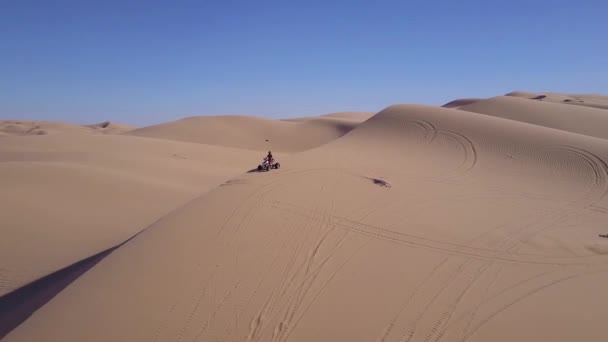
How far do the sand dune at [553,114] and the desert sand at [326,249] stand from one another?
11.8 meters

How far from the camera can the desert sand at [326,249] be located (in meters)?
4.03

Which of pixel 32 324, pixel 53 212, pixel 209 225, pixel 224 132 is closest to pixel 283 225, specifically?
pixel 209 225

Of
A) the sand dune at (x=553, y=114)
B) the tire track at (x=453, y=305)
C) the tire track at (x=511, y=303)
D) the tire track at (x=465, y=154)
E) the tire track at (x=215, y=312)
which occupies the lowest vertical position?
the tire track at (x=511, y=303)

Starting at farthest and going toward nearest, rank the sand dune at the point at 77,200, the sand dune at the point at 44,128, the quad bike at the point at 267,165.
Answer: the sand dune at the point at 44,128
the quad bike at the point at 267,165
the sand dune at the point at 77,200

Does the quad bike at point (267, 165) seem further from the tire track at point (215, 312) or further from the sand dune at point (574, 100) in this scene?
the sand dune at point (574, 100)

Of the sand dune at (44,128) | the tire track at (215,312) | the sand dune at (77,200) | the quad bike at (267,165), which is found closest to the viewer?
the tire track at (215,312)

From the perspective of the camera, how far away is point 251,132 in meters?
40.6

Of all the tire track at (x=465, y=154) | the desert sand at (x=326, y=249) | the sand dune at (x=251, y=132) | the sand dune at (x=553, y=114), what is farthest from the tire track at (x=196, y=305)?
the sand dune at (x=251, y=132)

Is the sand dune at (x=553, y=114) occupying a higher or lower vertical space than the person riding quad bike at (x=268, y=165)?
higher

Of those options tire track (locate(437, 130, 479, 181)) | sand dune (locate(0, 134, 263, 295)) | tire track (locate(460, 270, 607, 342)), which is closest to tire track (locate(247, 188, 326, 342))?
tire track (locate(460, 270, 607, 342))

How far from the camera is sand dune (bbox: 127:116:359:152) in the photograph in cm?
3734

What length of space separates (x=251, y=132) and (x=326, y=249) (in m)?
36.1

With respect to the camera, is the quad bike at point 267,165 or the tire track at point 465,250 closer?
the tire track at point 465,250

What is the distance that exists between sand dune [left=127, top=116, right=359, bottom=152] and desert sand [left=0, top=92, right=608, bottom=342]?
23871 mm
